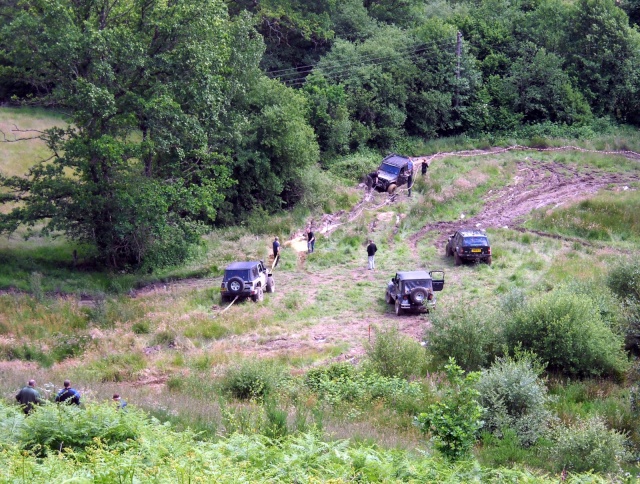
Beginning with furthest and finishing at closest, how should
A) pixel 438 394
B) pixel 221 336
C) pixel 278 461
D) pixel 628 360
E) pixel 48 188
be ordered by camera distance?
1. pixel 48 188
2. pixel 221 336
3. pixel 628 360
4. pixel 438 394
5. pixel 278 461

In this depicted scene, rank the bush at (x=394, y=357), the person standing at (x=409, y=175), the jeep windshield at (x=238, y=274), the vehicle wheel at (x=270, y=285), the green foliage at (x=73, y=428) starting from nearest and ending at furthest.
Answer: the green foliage at (x=73, y=428) → the bush at (x=394, y=357) → the jeep windshield at (x=238, y=274) → the vehicle wheel at (x=270, y=285) → the person standing at (x=409, y=175)

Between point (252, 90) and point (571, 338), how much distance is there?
2312cm

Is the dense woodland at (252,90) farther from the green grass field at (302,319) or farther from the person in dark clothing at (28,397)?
the person in dark clothing at (28,397)

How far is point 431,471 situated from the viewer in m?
10.6

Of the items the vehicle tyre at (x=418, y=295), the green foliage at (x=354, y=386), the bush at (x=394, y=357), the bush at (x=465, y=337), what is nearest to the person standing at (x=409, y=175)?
the vehicle tyre at (x=418, y=295)

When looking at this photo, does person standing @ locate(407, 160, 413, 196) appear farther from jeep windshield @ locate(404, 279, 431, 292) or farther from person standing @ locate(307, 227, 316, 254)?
jeep windshield @ locate(404, 279, 431, 292)

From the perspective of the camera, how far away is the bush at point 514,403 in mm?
14648

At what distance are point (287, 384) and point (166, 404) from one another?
10.7ft

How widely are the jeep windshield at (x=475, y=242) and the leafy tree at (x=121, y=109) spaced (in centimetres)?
1010

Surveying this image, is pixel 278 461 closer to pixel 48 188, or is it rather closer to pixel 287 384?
pixel 287 384

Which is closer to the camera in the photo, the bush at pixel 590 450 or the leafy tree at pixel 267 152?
the bush at pixel 590 450

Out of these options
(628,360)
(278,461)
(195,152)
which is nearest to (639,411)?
(628,360)

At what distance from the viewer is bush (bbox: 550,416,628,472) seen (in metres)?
12.7

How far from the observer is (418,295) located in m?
24.1
